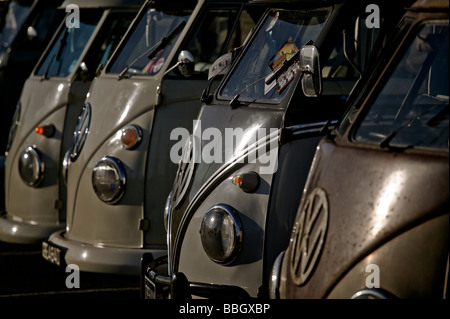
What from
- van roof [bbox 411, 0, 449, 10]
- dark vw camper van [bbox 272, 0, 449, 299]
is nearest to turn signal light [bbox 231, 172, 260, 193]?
dark vw camper van [bbox 272, 0, 449, 299]

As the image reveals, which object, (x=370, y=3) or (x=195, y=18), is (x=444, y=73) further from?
(x=195, y=18)

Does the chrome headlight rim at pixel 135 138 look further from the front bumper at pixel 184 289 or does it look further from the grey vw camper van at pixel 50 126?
the front bumper at pixel 184 289

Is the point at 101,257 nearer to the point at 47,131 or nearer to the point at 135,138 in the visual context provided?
the point at 135,138

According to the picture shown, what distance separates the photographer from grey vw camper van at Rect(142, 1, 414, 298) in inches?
181

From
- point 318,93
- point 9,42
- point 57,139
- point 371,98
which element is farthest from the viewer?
point 9,42

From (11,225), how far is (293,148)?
418 centimetres

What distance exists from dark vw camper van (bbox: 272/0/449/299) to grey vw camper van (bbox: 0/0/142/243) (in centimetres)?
430

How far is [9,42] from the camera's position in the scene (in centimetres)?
1107

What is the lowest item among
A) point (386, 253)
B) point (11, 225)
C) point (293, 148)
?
point (11, 225)

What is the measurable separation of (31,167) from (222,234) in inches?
144

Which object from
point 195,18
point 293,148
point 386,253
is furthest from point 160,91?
point 386,253

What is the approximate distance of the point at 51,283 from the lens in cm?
737

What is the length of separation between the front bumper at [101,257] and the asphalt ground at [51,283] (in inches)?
9.3

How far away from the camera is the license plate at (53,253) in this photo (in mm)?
6957
